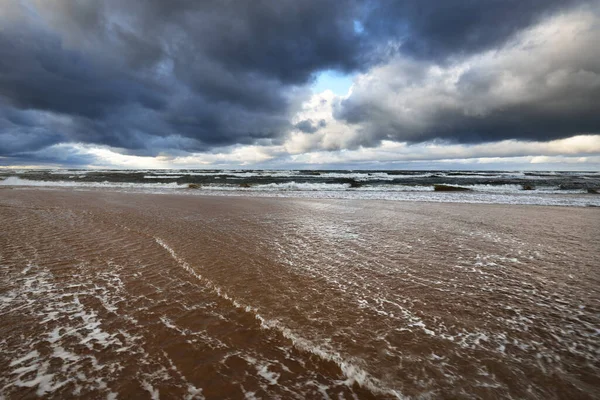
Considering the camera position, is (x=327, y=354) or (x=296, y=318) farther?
(x=296, y=318)

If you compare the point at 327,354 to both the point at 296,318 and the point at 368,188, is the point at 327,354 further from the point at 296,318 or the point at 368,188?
the point at 368,188

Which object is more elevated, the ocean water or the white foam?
the white foam

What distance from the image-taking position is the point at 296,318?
14.5 ft

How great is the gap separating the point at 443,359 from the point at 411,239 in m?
6.34

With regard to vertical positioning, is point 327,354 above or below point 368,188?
above

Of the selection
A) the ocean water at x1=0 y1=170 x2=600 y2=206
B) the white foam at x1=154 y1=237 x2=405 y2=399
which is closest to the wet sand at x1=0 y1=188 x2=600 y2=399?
the white foam at x1=154 y1=237 x2=405 y2=399

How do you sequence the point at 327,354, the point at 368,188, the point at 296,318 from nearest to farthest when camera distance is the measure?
the point at 327,354, the point at 296,318, the point at 368,188

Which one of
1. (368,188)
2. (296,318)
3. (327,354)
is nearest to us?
(327,354)

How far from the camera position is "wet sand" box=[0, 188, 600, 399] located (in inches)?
124

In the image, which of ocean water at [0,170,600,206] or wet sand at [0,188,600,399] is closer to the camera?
wet sand at [0,188,600,399]

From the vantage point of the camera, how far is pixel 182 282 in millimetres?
5781

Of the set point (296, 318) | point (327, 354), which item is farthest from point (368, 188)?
point (327, 354)

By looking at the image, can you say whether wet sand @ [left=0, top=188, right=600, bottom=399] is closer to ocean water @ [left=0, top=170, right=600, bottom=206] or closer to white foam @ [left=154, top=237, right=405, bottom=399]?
white foam @ [left=154, top=237, right=405, bottom=399]

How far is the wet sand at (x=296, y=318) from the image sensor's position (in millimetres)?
3143
